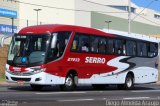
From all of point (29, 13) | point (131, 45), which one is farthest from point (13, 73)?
point (29, 13)

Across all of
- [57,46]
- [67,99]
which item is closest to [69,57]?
[57,46]

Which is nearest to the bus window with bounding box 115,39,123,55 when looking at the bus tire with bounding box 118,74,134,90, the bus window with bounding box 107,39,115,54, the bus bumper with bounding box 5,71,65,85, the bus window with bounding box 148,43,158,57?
the bus window with bounding box 107,39,115,54

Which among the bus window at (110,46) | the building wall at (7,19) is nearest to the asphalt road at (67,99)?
the bus window at (110,46)

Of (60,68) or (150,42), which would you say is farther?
(150,42)

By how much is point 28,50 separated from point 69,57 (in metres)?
2.09

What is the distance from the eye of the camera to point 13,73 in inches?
907

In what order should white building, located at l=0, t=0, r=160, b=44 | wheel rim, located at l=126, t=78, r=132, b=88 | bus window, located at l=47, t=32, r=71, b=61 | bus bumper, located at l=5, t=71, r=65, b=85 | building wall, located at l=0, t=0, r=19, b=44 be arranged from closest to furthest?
1. bus bumper, located at l=5, t=71, r=65, b=85
2. bus window, located at l=47, t=32, r=71, b=61
3. wheel rim, located at l=126, t=78, r=132, b=88
4. building wall, located at l=0, t=0, r=19, b=44
5. white building, located at l=0, t=0, r=160, b=44

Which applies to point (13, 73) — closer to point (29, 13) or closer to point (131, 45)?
point (131, 45)

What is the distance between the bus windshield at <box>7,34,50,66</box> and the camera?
22844mm

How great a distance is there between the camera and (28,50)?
2312 centimetres

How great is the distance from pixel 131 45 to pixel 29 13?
67.2 meters

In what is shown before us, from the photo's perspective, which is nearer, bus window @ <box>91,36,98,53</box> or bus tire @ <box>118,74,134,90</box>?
bus window @ <box>91,36,98,53</box>

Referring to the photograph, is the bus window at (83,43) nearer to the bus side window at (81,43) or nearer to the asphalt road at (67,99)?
the bus side window at (81,43)

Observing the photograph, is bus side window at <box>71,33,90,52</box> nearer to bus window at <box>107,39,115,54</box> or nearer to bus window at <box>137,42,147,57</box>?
bus window at <box>107,39,115,54</box>
